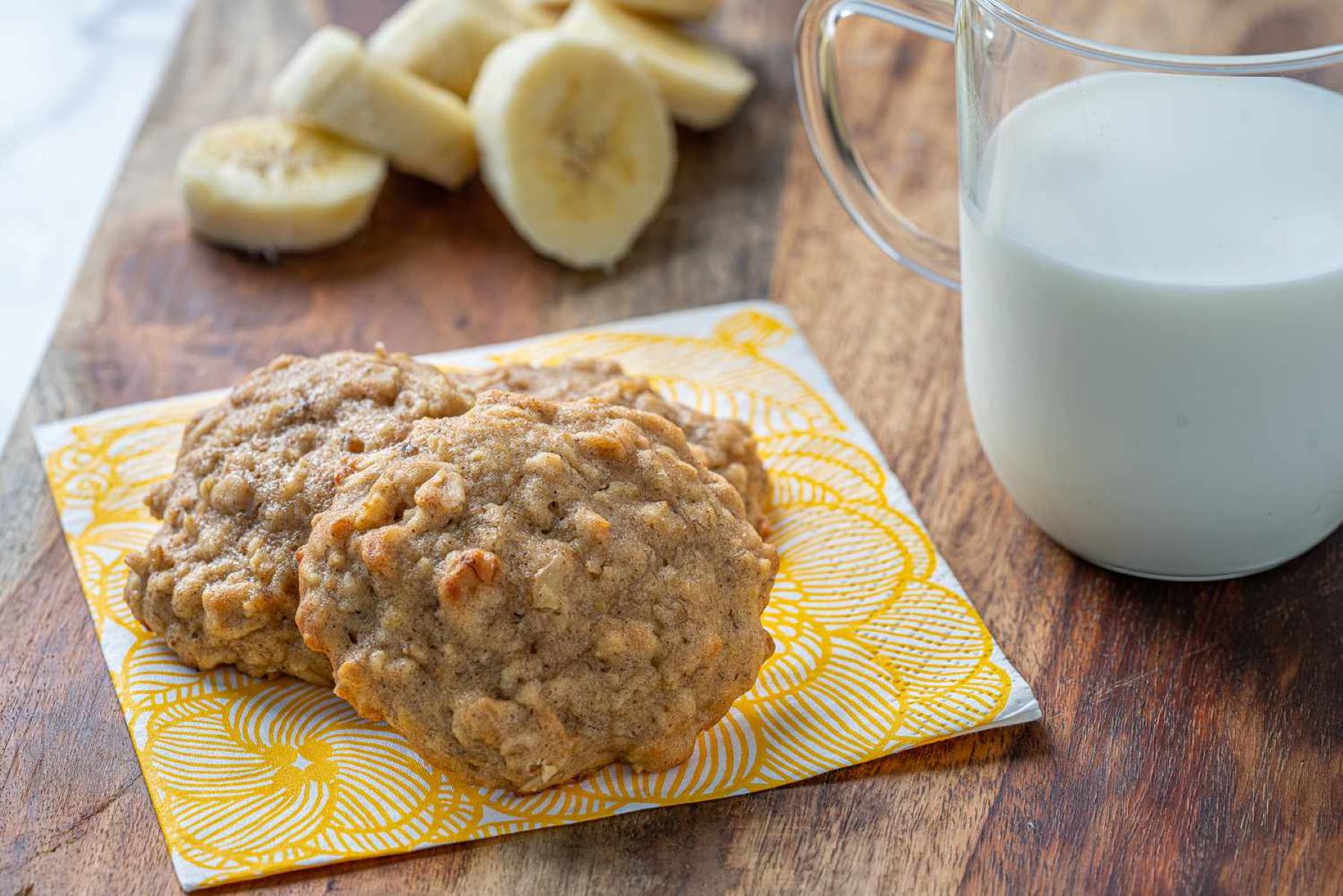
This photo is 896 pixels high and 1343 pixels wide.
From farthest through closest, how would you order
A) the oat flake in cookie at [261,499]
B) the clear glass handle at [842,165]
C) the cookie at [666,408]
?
the clear glass handle at [842,165] < the cookie at [666,408] < the oat flake in cookie at [261,499]

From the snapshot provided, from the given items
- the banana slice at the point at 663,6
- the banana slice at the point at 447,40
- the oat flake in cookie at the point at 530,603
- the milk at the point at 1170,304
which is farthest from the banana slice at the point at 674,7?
the oat flake in cookie at the point at 530,603

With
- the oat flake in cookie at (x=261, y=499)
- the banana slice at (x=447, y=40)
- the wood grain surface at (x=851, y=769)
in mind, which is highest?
the oat flake in cookie at (x=261, y=499)

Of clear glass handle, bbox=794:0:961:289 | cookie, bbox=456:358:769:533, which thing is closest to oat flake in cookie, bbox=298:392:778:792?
cookie, bbox=456:358:769:533

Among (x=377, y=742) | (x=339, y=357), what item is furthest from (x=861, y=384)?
(x=377, y=742)

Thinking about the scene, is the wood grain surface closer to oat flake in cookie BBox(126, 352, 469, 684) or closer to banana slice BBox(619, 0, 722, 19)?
oat flake in cookie BBox(126, 352, 469, 684)

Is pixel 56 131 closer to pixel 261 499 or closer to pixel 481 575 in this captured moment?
pixel 261 499

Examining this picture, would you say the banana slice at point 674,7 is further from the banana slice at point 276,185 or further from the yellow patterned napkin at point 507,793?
the yellow patterned napkin at point 507,793

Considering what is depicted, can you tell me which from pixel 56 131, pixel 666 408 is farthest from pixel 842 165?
pixel 56 131

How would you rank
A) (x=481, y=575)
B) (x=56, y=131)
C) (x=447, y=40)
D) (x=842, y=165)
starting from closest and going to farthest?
(x=481, y=575), (x=842, y=165), (x=447, y=40), (x=56, y=131)
